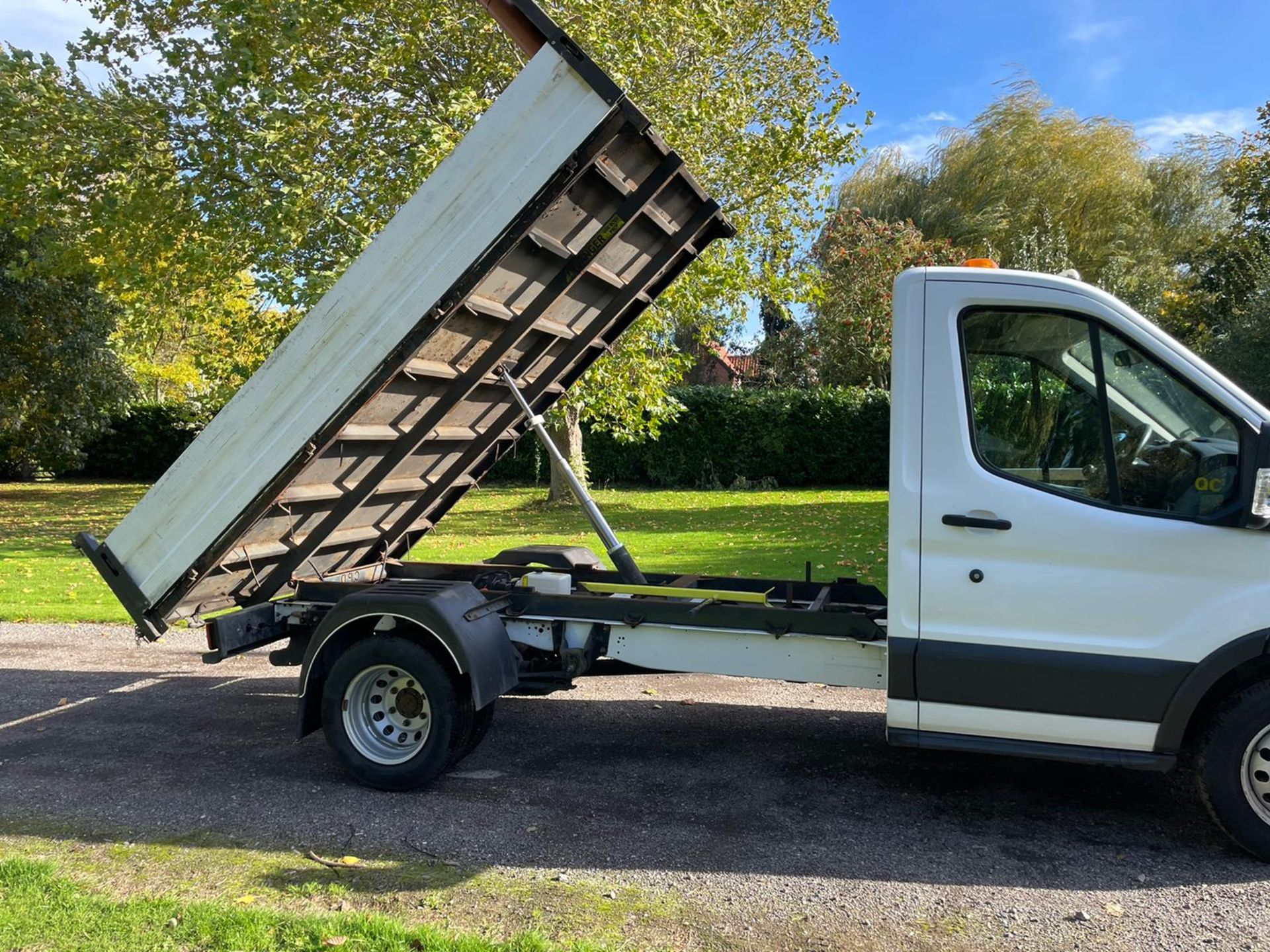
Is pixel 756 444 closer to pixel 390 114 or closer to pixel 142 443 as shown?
pixel 390 114

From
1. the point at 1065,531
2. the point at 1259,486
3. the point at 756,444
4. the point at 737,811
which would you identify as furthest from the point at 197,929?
the point at 756,444

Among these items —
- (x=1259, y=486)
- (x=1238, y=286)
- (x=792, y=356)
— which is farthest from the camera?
(x=792, y=356)

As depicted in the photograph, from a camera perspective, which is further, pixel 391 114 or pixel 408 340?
pixel 391 114

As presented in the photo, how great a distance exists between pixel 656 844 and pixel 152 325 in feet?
52.7

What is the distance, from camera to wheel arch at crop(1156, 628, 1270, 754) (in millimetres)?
3986

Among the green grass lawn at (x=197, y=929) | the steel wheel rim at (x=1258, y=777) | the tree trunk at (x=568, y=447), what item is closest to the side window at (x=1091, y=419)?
the steel wheel rim at (x=1258, y=777)

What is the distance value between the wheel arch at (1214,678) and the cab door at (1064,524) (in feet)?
0.12

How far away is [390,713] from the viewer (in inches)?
202

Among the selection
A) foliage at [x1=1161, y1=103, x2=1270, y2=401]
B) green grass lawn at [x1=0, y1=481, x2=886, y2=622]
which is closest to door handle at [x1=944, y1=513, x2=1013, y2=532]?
green grass lawn at [x1=0, y1=481, x2=886, y2=622]

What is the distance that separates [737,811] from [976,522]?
1770 millimetres

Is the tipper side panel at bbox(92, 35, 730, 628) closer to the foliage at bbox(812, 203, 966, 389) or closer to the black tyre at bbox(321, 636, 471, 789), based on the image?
the black tyre at bbox(321, 636, 471, 789)

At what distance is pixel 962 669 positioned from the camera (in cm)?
427

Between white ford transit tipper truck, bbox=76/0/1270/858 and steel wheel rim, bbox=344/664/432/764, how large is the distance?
15 millimetres

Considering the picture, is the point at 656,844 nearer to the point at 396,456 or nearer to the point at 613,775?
the point at 613,775
